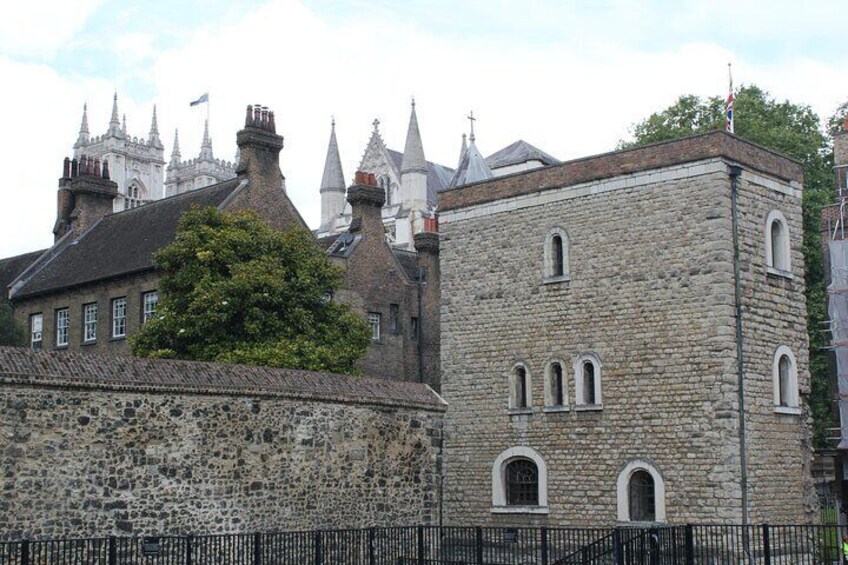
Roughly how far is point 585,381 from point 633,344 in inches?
59.8

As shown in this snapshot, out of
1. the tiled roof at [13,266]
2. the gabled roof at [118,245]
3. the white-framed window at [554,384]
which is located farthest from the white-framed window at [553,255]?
the tiled roof at [13,266]

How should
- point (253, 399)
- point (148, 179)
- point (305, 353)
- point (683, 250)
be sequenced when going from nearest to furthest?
point (253, 399) < point (683, 250) < point (305, 353) < point (148, 179)

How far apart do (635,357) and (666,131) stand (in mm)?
21637

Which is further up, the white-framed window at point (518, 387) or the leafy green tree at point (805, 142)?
the leafy green tree at point (805, 142)

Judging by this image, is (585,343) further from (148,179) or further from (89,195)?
(148,179)

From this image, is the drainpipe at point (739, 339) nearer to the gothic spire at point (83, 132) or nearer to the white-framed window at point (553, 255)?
the white-framed window at point (553, 255)

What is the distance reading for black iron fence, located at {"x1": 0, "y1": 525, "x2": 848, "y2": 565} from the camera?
1827 cm

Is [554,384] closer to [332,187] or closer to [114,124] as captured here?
[332,187]

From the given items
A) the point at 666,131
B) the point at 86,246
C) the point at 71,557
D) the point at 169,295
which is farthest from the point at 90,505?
the point at 666,131

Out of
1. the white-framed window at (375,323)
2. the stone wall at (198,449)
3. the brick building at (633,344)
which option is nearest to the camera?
the stone wall at (198,449)

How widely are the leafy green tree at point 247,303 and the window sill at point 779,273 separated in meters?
11.0

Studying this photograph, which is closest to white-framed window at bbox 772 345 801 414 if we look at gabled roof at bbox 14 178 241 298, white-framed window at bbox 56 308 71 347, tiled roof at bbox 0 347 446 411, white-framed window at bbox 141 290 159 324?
tiled roof at bbox 0 347 446 411

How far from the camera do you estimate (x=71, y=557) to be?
1823cm

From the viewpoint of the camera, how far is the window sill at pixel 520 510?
27272mm
